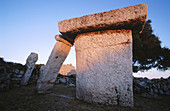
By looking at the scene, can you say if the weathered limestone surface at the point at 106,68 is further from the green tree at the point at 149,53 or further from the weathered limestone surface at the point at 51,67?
the green tree at the point at 149,53

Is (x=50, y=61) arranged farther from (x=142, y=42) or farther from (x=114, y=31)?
(x=142, y=42)

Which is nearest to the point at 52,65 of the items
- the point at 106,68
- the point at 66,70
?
the point at 106,68

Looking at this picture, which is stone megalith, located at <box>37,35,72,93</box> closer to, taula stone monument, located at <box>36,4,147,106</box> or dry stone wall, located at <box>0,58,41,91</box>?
taula stone monument, located at <box>36,4,147,106</box>

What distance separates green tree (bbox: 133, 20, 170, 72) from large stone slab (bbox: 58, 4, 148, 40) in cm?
503

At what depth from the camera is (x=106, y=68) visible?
1.71 metres

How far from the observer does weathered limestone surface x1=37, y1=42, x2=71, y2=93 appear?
2375 mm

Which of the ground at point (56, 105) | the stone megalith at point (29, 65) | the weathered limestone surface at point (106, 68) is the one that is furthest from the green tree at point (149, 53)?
the stone megalith at point (29, 65)

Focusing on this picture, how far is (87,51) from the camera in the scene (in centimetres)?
193

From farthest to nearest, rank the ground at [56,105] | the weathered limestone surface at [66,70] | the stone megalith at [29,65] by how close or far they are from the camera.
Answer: the weathered limestone surface at [66,70] < the stone megalith at [29,65] < the ground at [56,105]

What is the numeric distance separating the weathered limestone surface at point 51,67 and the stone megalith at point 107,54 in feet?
2.41

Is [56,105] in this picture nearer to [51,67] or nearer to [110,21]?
[51,67]

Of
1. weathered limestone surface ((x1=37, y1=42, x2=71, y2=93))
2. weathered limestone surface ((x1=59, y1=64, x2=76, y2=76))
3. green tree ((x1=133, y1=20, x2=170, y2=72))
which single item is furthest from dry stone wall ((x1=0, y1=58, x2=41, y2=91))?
green tree ((x1=133, y1=20, x2=170, y2=72))

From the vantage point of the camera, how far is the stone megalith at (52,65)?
2377mm

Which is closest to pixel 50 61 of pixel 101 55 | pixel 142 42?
pixel 101 55
